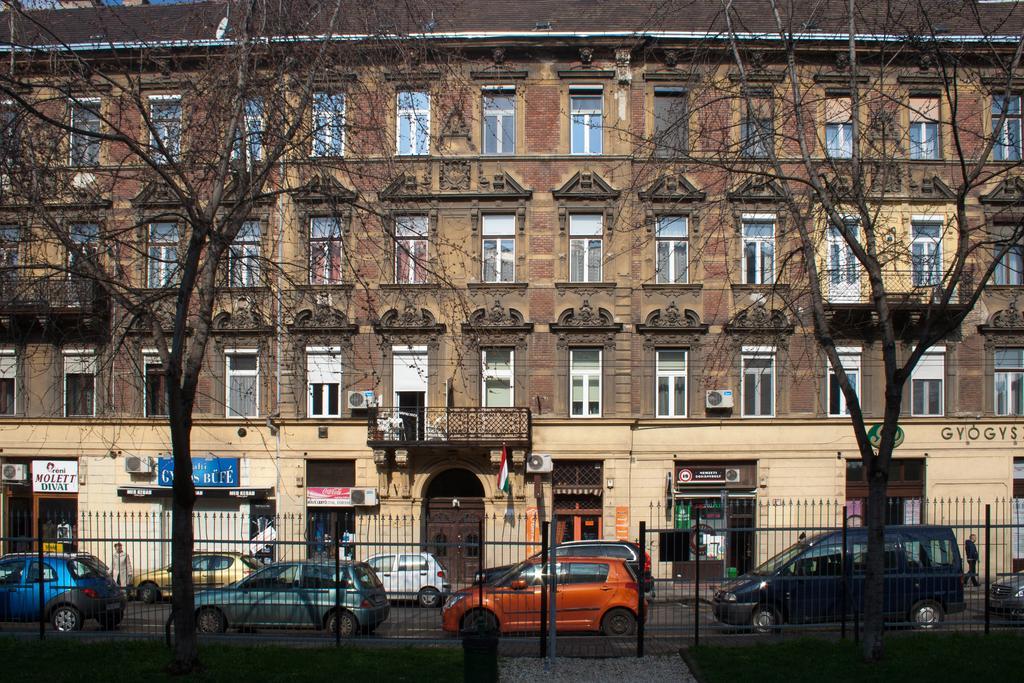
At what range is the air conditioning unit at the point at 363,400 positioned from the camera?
27.8 meters

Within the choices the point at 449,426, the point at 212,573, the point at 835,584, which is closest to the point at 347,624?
the point at 212,573

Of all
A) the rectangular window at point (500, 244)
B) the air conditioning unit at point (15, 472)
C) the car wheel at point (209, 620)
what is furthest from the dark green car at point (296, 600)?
the air conditioning unit at point (15, 472)

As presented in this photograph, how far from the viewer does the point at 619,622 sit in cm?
1633

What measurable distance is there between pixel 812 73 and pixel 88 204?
18.8 m

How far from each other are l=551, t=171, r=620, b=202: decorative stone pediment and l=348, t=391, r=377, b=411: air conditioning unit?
7.67 metres

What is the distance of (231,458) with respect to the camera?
28375 mm

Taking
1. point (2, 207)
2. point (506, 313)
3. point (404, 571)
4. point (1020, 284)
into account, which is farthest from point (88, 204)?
point (1020, 284)

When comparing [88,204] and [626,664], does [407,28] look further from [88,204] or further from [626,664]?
[626,664]

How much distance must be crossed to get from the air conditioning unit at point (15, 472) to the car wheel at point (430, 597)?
62.2 feet

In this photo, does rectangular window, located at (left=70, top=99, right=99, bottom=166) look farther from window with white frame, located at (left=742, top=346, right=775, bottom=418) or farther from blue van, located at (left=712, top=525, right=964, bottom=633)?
window with white frame, located at (left=742, top=346, right=775, bottom=418)

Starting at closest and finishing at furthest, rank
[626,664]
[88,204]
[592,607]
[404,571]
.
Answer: [88,204]
[626,664]
[404,571]
[592,607]

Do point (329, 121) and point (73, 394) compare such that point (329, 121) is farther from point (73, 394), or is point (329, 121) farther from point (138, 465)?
point (73, 394)

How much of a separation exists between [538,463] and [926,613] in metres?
13.2

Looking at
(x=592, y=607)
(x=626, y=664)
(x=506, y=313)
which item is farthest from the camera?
(x=506, y=313)
